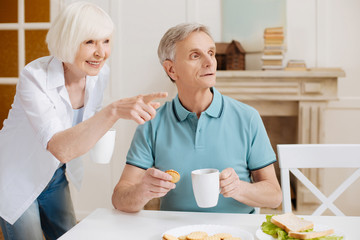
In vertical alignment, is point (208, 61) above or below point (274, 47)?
below

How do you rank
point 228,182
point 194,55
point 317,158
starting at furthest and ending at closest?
1. point 194,55
2. point 317,158
3. point 228,182

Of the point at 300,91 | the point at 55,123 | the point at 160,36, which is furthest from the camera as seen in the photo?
the point at 160,36

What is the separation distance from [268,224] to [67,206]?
3.19 ft

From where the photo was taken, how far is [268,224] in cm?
102

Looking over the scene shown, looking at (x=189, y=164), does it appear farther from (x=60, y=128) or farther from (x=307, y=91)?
(x=307, y=91)

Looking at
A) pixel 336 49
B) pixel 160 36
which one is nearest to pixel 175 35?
pixel 160 36

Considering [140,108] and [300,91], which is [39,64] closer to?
[140,108]

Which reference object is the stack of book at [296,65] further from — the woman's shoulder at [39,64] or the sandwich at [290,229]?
the sandwich at [290,229]

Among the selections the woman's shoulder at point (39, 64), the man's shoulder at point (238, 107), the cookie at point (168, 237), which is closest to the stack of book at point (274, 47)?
the man's shoulder at point (238, 107)

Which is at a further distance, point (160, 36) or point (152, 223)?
point (160, 36)

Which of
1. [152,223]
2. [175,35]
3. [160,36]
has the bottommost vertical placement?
[152,223]

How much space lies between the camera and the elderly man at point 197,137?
4.69 ft

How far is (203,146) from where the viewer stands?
146 cm

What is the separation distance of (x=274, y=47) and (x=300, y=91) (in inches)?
14.3
